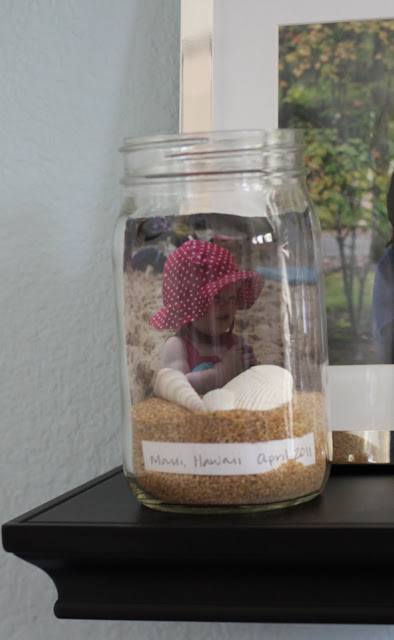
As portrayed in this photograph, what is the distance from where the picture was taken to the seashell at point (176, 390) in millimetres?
448

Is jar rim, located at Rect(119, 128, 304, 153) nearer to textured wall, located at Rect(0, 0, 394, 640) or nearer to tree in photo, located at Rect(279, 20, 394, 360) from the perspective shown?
tree in photo, located at Rect(279, 20, 394, 360)

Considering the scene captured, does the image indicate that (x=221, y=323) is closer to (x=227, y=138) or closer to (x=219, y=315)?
(x=219, y=315)

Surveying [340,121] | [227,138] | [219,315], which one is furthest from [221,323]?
[340,121]

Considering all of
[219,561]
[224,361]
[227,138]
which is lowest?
[219,561]

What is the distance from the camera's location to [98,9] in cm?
71

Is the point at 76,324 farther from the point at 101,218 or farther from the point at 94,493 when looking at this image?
the point at 94,493

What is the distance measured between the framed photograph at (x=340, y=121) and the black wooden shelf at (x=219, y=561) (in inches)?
5.2

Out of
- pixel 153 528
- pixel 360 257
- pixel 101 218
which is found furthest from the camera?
pixel 101 218

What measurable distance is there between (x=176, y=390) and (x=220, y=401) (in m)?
0.03

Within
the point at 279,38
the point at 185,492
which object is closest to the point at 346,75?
the point at 279,38

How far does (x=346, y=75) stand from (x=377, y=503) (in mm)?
327

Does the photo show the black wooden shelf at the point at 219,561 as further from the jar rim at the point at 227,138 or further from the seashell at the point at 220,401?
the jar rim at the point at 227,138

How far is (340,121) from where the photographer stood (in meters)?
0.59

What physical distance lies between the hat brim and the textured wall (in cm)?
24
